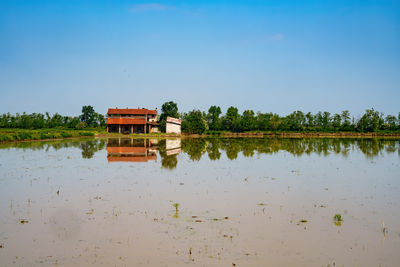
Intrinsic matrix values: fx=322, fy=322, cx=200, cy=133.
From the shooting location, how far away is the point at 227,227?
23.3 ft

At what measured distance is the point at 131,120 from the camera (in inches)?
2222

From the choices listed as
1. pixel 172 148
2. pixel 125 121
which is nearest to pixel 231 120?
pixel 125 121

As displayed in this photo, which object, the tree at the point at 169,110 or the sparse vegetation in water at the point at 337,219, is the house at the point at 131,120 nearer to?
the tree at the point at 169,110

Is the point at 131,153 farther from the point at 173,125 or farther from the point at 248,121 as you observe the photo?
the point at 248,121

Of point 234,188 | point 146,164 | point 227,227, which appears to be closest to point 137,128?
point 146,164

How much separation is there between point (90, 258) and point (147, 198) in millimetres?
4146

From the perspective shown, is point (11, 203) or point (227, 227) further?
point (11, 203)

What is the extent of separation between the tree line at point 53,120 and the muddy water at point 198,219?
183ft

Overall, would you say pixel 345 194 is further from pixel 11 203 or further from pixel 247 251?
pixel 11 203

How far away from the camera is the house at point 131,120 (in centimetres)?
5553

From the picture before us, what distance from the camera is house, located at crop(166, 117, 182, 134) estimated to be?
60125 mm

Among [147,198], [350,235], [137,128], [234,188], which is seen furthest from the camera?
[137,128]

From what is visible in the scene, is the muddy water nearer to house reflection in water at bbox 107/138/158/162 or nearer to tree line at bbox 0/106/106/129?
house reflection in water at bbox 107/138/158/162

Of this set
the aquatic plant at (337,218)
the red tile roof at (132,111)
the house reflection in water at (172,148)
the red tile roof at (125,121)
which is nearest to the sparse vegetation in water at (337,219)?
the aquatic plant at (337,218)
